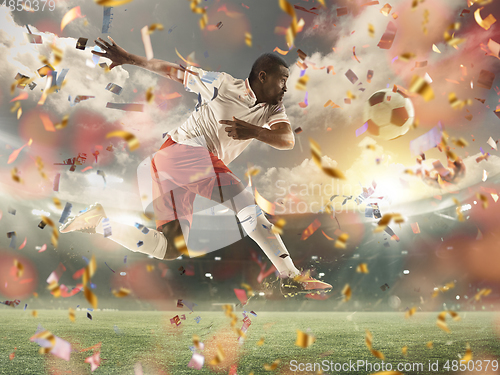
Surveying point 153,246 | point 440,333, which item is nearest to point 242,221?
point 153,246

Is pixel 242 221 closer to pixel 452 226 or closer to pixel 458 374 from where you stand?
pixel 458 374

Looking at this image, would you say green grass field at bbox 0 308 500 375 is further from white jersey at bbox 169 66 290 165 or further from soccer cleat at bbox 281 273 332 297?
white jersey at bbox 169 66 290 165

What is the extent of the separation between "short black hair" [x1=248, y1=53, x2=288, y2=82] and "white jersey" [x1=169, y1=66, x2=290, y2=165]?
0.12m

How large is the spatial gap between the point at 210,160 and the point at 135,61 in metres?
0.94

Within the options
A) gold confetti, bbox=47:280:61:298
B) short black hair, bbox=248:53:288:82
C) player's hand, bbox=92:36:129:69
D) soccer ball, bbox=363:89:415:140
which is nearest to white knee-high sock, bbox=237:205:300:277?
short black hair, bbox=248:53:288:82

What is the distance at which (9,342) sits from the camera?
3.14 meters

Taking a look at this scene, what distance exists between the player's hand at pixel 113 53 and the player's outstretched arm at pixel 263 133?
3.14ft

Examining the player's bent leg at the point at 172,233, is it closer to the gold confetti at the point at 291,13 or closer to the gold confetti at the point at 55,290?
the gold confetti at the point at 55,290

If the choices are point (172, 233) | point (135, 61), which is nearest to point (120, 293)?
point (172, 233)

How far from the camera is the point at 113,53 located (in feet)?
7.50

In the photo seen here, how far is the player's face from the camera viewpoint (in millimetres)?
2322

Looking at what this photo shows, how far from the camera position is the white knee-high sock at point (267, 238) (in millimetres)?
2213

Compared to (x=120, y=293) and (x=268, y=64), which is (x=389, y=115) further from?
(x=120, y=293)

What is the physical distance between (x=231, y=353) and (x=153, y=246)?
4.12 feet
